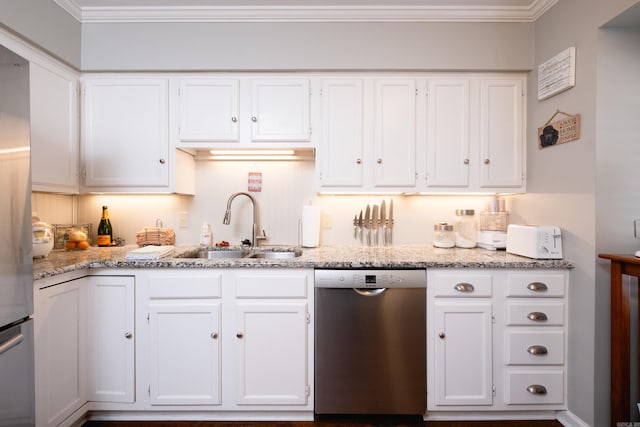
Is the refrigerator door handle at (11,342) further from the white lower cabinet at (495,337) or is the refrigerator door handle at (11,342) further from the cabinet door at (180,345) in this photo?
the white lower cabinet at (495,337)

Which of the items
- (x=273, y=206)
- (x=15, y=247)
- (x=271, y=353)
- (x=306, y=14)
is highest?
(x=306, y=14)

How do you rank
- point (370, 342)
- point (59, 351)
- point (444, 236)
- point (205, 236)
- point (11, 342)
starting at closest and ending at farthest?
point (11, 342) < point (59, 351) < point (370, 342) < point (444, 236) < point (205, 236)

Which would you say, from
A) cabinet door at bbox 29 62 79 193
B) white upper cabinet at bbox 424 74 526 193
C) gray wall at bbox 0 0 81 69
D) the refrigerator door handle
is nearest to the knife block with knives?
white upper cabinet at bbox 424 74 526 193

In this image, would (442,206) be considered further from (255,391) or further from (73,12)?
(73,12)

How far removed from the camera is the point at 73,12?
2.07 m

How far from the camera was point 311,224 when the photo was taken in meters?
Result: 2.32

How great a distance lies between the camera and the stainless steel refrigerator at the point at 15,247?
43.9 inches

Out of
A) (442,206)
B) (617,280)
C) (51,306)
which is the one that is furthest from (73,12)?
(617,280)

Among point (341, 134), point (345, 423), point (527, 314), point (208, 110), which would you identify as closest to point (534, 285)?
point (527, 314)

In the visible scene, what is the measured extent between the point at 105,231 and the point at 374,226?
6.98 feet

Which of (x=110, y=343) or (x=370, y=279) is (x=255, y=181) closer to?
(x=370, y=279)

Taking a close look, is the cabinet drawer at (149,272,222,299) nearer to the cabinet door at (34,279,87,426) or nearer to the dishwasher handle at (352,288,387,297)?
the cabinet door at (34,279,87,426)

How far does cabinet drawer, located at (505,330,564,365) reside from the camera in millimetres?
1789

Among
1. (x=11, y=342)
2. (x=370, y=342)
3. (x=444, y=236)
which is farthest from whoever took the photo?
(x=444, y=236)
